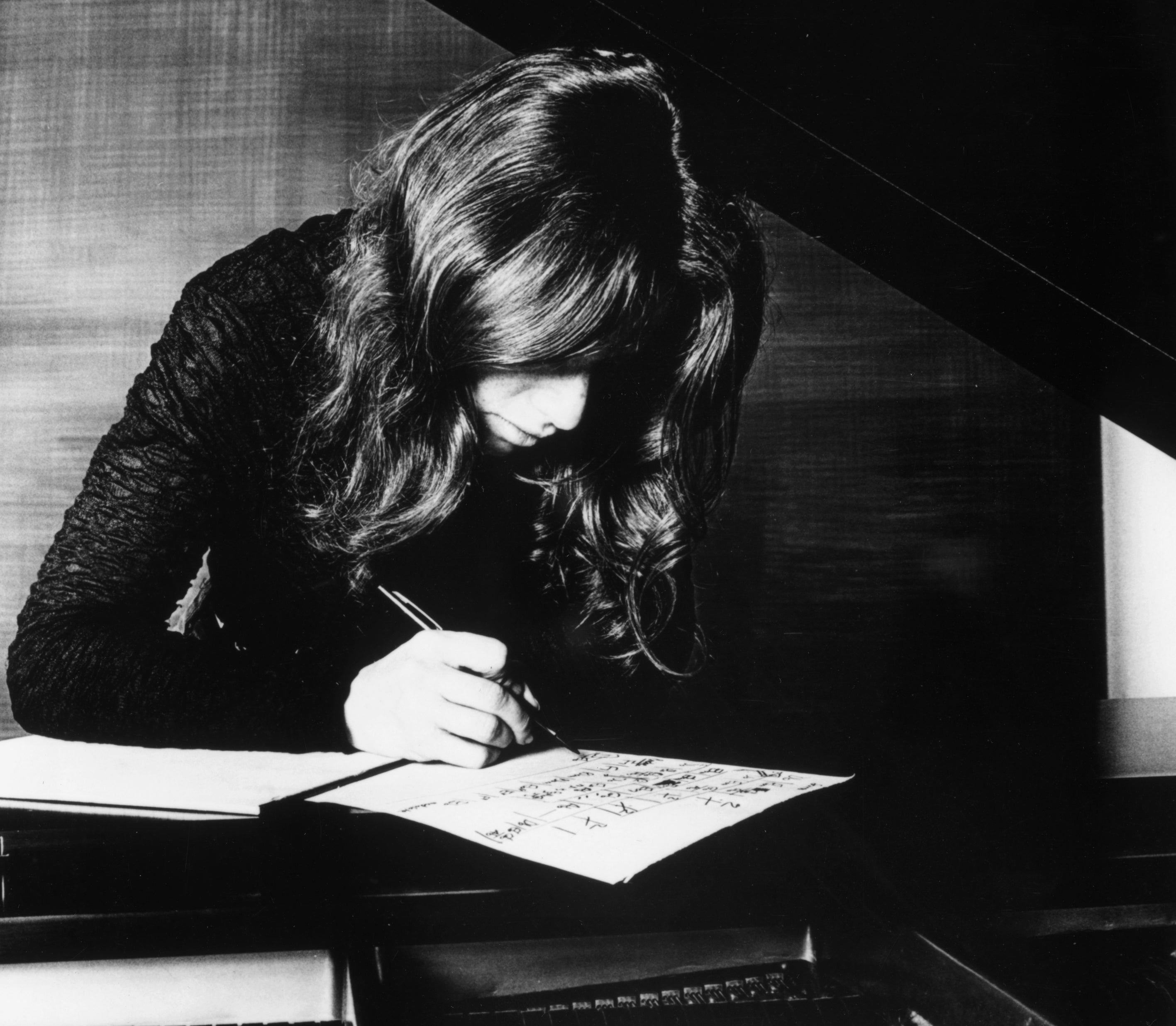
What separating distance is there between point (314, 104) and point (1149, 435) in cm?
105

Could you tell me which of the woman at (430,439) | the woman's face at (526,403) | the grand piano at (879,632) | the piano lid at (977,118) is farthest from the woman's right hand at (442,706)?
the piano lid at (977,118)

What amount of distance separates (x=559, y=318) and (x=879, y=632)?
57cm

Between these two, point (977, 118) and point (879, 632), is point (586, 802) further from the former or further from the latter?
point (977, 118)

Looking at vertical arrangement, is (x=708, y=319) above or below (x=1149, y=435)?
above

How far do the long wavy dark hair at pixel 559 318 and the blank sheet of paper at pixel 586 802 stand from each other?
0.35 meters

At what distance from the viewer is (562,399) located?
1063mm

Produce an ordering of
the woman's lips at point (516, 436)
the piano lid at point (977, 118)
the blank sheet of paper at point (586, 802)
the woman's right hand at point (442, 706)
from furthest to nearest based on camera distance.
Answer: the woman's lips at point (516, 436), the piano lid at point (977, 118), the woman's right hand at point (442, 706), the blank sheet of paper at point (586, 802)

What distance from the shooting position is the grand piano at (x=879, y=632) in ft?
1.96

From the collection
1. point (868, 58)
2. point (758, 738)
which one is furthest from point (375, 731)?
point (868, 58)

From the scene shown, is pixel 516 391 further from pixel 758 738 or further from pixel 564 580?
pixel 758 738

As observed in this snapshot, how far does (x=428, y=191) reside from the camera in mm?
1023

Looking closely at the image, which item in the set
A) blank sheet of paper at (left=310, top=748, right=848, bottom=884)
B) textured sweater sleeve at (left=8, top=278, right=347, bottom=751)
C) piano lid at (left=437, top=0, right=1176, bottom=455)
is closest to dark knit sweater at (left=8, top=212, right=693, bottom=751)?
textured sweater sleeve at (left=8, top=278, right=347, bottom=751)

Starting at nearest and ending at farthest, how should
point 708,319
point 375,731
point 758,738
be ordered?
point 375,731
point 758,738
point 708,319

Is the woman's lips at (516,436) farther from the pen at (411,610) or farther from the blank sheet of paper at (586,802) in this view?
the blank sheet of paper at (586,802)
